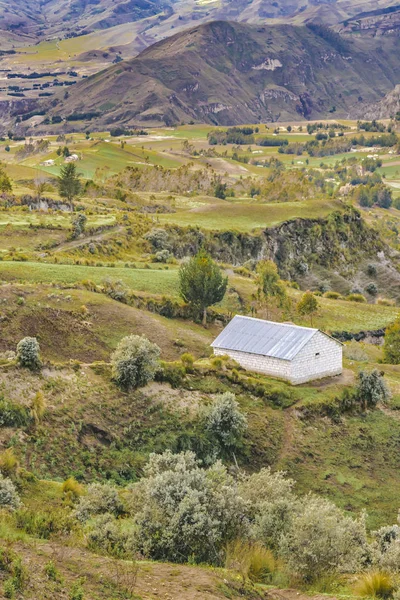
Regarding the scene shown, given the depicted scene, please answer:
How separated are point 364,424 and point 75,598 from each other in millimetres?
27251

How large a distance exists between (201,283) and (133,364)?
1733 centimetres

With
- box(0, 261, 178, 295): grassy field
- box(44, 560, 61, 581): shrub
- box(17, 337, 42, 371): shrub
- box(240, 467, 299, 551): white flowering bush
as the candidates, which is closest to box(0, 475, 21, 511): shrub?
box(44, 560, 61, 581): shrub

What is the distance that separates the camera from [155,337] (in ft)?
165

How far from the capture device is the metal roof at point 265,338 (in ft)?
145

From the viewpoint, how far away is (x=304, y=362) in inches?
1750

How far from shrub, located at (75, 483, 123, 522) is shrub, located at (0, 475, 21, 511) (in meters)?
1.91

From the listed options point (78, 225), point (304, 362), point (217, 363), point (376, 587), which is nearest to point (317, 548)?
point (376, 587)

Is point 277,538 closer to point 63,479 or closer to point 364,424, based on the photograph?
point 63,479

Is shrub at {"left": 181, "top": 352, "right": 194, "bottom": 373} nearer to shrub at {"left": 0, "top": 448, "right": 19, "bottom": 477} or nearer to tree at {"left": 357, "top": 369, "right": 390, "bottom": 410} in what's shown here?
tree at {"left": 357, "top": 369, "right": 390, "bottom": 410}

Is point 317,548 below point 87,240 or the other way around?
the other way around

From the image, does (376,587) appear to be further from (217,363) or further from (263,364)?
(263,364)

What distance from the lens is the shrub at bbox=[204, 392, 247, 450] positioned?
121 ft

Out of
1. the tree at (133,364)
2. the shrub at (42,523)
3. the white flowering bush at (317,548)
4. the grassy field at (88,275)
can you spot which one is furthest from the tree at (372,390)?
the shrub at (42,523)

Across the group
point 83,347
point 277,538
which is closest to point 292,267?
point 83,347
